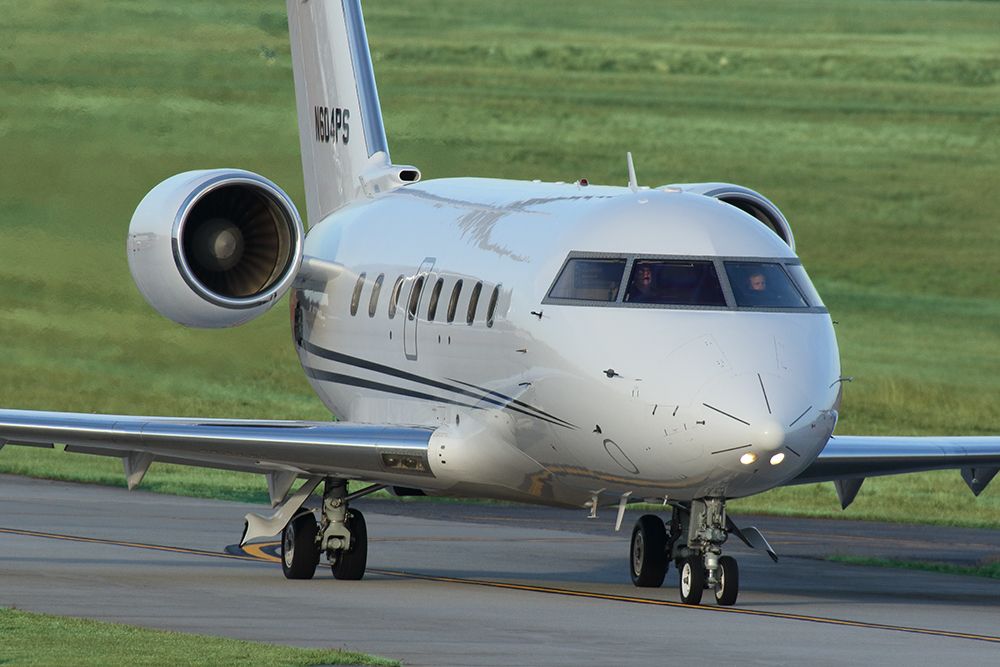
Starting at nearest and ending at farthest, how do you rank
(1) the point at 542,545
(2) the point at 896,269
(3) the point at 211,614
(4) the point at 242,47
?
(3) the point at 211,614
(1) the point at 542,545
(2) the point at 896,269
(4) the point at 242,47

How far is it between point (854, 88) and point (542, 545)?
43.4 m

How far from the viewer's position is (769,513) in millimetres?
32719

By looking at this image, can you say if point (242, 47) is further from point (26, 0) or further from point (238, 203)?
point (238, 203)

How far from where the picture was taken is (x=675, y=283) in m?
18.1

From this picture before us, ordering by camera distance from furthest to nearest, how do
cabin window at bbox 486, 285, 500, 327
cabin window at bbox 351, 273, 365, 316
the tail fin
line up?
1. the tail fin
2. cabin window at bbox 351, 273, 365, 316
3. cabin window at bbox 486, 285, 500, 327

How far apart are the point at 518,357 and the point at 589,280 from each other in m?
1.07

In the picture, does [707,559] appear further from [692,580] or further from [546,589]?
[546,589]

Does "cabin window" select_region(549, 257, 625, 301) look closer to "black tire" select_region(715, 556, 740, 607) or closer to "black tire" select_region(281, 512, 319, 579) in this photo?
"black tire" select_region(715, 556, 740, 607)

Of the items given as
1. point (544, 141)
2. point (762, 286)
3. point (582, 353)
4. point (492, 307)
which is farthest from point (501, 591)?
point (544, 141)

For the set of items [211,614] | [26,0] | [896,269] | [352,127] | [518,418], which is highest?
[26,0]

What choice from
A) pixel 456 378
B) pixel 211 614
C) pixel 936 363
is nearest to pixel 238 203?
pixel 456 378

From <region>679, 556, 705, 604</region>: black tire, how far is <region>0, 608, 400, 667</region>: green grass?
413cm

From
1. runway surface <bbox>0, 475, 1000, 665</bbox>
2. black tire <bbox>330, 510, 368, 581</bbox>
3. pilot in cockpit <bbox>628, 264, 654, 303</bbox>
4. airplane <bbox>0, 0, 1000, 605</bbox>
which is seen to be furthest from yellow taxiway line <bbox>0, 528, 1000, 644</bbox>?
pilot in cockpit <bbox>628, 264, 654, 303</bbox>

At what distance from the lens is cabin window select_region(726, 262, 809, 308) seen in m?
17.9
